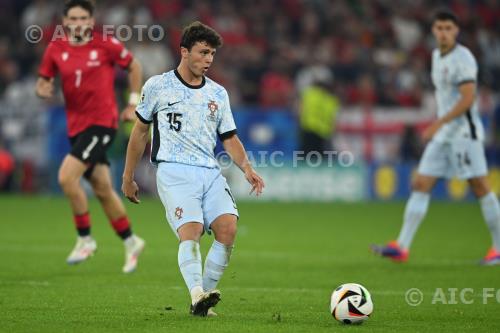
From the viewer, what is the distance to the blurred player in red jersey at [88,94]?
1101cm

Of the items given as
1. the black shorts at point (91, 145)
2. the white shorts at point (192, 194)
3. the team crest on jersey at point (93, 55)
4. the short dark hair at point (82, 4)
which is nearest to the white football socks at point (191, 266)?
the white shorts at point (192, 194)

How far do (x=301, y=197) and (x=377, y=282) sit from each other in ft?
38.5

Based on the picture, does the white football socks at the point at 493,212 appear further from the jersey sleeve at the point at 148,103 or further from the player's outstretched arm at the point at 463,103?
the jersey sleeve at the point at 148,103

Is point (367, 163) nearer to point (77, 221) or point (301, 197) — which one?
point (301, 197)

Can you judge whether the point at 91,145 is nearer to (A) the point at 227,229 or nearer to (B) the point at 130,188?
(B) the point at 130,188

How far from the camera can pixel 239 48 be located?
79.6 feet

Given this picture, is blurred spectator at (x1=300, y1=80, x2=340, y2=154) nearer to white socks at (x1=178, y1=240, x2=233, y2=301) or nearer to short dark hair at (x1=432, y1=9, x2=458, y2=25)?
short dark hair at (x1=432, y1=9, x2=458, y2=25)

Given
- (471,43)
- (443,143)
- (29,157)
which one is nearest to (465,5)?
(471,43)

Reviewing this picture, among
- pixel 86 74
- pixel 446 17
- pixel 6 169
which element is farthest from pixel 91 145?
pixel 6 169

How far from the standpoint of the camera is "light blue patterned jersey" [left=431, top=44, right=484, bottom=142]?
38.5 ft

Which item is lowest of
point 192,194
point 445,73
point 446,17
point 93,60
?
point 192,194

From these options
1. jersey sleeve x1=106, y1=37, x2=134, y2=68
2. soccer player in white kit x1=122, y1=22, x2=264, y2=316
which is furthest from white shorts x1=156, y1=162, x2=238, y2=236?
jersey sleeve x1=106, y1=37, x2=134, y2=68

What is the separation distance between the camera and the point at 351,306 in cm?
759

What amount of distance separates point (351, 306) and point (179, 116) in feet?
6.02
